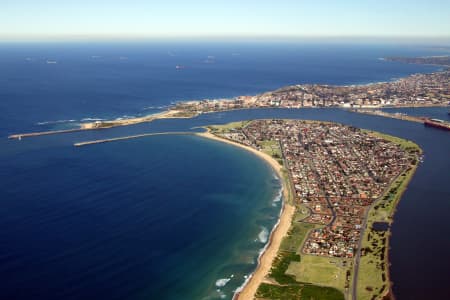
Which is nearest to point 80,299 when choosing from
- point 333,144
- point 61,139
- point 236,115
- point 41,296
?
point 41,296

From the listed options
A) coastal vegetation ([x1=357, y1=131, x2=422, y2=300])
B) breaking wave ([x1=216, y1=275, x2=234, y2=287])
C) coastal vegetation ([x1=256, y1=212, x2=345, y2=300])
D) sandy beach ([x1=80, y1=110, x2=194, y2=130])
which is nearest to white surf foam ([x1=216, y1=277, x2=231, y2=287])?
breaking wave ([x1=216, y1=275, x2=234, y2=287])

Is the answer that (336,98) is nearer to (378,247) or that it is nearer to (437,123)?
(437,123)

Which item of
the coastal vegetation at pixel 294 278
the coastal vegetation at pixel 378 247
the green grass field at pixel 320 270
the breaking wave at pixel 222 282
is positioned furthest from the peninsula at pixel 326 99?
the green grass field at pixel 320 270

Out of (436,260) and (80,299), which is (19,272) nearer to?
(80,299)

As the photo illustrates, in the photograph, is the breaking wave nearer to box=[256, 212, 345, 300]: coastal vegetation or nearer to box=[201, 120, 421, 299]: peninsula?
box=[201, 120, 421, 299]: peninsula

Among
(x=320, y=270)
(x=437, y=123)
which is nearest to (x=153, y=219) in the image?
(x=320, y=270)

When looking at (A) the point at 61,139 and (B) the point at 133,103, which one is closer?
(A) the point at 61,139
